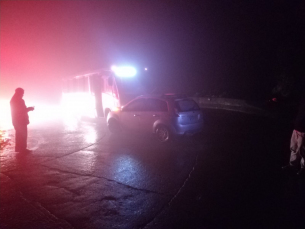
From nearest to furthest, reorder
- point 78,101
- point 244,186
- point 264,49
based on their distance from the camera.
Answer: point 244,186 < point 78,101 < point 264,49

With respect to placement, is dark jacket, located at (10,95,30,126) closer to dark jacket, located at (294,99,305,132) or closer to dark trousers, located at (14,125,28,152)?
dark trousers, located at (14,125,28,152)

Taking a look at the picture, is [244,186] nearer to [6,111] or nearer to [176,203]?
[176,203]

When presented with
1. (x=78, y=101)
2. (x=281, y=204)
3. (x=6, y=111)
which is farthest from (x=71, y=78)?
(x=281, y=204)

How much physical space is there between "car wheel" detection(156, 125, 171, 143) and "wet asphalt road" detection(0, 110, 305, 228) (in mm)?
252

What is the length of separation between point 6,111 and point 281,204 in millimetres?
25170

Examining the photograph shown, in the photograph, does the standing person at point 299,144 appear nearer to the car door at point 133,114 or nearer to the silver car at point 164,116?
the silver car at point 164,116

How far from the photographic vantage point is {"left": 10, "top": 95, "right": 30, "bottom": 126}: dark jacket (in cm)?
787

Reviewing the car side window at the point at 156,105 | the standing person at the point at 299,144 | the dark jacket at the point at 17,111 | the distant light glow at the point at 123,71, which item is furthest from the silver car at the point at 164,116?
the dark jacket at the point at 17,111

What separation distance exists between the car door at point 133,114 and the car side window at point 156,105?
1.01 feet

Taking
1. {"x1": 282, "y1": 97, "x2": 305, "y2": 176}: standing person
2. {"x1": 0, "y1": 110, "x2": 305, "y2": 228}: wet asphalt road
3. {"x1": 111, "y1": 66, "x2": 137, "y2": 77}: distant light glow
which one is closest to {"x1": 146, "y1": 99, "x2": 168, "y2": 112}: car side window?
{"x1": 0, "y1": 110, "x2": 305, "y2": 228}: wet asphalt road

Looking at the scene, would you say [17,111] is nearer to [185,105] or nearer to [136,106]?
[136,106]

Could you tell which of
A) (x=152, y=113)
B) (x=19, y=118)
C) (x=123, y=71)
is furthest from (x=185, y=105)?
(x=19, y=118)

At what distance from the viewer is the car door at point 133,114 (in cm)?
904

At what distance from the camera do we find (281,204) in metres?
4.25
